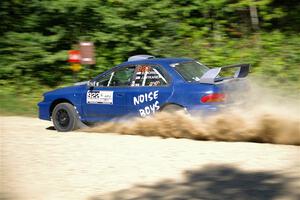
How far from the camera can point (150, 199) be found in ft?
19.4

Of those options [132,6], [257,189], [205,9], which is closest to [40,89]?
[132,6]

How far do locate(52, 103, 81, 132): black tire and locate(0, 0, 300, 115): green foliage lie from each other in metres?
6.37

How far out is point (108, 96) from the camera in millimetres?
10320

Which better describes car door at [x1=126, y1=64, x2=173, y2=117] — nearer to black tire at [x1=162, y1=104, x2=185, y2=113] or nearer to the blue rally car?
the blue rally car

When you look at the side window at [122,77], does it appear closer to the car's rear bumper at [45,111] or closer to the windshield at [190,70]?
the windshield at [190,70]

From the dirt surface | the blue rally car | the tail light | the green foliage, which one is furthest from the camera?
the green foliage

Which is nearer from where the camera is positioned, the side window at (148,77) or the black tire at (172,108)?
the black tire at (172,108)

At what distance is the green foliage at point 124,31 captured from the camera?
682 inches

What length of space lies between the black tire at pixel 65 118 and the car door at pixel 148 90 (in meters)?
1.40

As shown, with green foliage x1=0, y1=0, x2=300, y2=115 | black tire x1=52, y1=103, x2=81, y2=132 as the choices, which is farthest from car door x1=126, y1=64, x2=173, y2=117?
green foliage x1=0, y1=0, x2=300, y2=115

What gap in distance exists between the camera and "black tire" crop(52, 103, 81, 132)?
35.5ft

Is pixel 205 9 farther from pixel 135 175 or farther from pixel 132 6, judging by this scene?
pixel 135 175

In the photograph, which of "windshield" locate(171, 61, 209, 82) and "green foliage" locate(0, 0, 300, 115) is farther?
"green foliage" locate(0, 0, 300, 115)

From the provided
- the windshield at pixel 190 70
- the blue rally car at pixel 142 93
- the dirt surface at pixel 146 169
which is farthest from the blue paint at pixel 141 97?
the dirt surface at pixel 146 169
